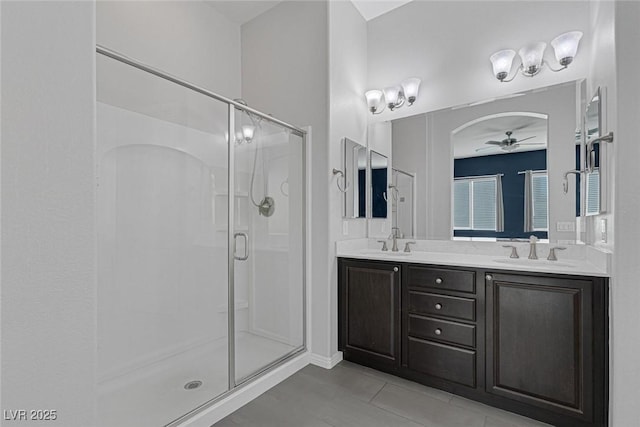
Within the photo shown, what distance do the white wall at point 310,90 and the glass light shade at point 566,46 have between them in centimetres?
166

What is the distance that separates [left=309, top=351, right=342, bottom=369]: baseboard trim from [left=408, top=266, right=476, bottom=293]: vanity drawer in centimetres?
92

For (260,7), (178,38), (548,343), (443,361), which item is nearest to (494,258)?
(548,343)

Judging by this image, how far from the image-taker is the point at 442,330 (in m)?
2.09

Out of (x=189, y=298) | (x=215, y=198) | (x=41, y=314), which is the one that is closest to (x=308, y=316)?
(x=189, y=298)

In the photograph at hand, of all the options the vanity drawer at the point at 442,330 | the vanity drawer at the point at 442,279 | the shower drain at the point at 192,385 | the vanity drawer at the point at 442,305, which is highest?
the vanity drawer at the point at 442,279

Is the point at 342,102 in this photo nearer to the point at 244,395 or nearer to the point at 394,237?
the point at 394,237

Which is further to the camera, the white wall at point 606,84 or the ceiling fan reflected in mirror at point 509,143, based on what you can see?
the ceiling fan reflected in mirror at point 509,143

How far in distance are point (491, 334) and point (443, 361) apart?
38cm

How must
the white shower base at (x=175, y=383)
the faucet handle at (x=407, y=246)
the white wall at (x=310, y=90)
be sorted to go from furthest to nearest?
the faucet handle at (x=407, y=246), the white wall at (x=310, y=90), the white shower base at (x=175, y=383)

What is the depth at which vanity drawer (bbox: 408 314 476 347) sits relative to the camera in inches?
78.6

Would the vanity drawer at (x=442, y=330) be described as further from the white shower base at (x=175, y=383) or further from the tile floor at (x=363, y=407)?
the white shower base at (x=175, y=383)

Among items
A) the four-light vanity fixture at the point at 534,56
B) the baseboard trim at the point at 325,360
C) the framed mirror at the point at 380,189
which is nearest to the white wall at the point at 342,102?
the baseboard trim at the point at 325,360

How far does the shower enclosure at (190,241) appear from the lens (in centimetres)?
212

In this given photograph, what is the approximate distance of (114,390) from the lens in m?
1.96
